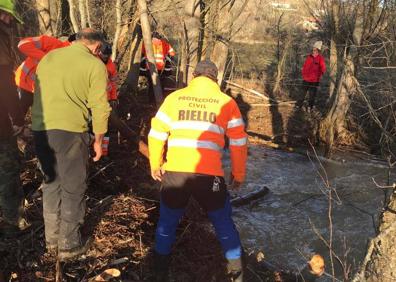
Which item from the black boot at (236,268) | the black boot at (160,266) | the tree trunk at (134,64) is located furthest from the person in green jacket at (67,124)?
the tree trunk at (134,64)

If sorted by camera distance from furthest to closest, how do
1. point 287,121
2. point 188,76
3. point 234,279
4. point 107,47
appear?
point 287,121 → point 188,76 → point 107,47 → point 234,279

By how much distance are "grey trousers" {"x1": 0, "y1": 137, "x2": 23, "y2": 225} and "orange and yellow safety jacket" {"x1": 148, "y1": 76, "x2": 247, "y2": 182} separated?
1.38 m

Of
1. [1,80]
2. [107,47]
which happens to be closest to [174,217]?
[1,80]

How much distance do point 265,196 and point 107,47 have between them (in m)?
3.74

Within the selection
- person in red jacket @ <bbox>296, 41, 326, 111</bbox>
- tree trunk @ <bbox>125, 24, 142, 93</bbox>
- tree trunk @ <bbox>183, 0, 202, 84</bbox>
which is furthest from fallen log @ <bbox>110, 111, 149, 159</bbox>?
person in red jacket @ <bbox>296, 41, 326, 111</bbox>

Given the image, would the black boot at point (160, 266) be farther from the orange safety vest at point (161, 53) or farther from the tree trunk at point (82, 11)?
the orange safety vest at point (161, 53)

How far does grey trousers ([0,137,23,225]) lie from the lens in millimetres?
3879

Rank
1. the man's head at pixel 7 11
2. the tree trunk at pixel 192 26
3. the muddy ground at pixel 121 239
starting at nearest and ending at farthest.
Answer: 1. the man's head at pixel 7 11
2. the muddy ground at pixel 121 239
3. the tree trunk at pixel 192 26

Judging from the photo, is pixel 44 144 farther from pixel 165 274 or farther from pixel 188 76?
pixel 188 76

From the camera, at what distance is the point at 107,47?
5.15m

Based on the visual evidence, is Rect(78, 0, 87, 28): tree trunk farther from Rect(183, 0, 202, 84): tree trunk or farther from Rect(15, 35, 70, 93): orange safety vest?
Rect(15, 35, 70, 93): orange safety vest

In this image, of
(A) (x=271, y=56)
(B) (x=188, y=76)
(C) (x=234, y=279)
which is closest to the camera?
(C) (x=234, y=279)

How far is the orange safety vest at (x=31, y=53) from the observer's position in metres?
4.46

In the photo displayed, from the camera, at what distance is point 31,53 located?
4.48 meters
